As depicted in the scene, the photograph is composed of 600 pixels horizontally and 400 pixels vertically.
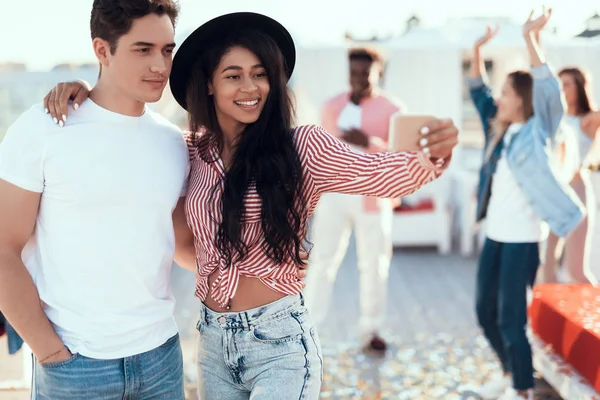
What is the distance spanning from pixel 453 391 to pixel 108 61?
2.86m

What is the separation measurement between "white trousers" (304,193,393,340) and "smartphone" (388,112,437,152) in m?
2.64

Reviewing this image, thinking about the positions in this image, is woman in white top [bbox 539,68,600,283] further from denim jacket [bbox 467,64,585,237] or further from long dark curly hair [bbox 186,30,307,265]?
long dark curly hair [bbox 186,30,307,265]

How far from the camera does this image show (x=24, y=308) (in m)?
1.63

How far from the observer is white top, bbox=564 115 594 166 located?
4793mm

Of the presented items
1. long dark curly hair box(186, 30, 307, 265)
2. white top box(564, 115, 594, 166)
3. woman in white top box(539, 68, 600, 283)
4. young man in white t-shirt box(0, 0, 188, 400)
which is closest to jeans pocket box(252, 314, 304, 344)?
long dark curly hair box(186, 30, 307, 265)

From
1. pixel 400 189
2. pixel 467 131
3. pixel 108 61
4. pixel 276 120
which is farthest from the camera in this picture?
pixel 467 131

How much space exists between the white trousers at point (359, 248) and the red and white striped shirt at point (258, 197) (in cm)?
235

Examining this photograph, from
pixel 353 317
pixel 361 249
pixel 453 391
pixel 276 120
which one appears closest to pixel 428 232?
pixel 353 317

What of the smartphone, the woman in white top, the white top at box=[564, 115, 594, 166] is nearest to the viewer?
the smartphone

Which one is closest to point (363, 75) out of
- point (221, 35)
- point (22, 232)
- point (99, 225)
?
point (221, 35)

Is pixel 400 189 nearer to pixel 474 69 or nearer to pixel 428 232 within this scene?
pixel 474 69

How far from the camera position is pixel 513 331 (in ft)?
10.6

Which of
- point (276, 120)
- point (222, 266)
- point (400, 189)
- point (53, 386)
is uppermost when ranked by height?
point (276, 120)

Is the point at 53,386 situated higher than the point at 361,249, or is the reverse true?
the point at 53,386
